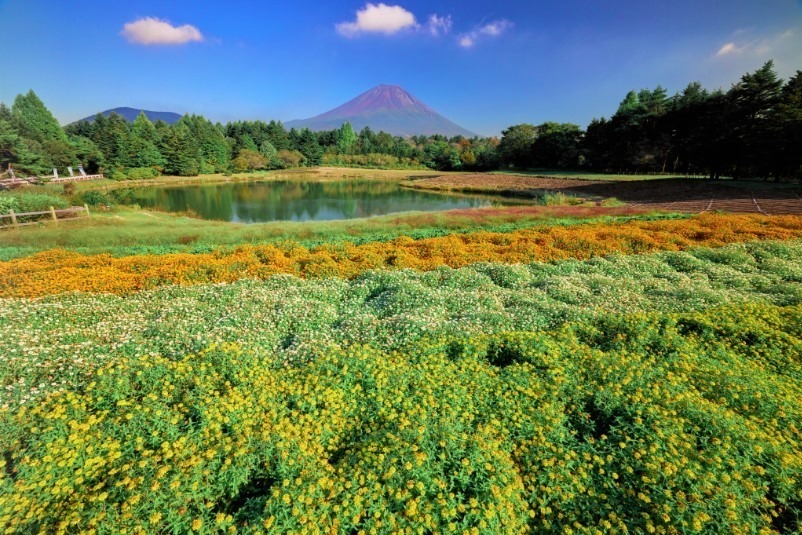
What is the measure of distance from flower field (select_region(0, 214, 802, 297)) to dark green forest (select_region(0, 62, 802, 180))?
97.9 ft

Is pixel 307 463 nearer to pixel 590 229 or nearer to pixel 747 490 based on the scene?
pixel 747 490

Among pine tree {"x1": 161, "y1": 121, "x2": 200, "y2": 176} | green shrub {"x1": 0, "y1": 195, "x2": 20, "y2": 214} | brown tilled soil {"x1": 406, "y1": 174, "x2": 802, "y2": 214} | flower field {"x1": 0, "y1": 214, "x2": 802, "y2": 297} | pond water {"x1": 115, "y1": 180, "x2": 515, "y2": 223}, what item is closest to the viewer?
flower field {"x1": 0, "y1": 214, "x2": 802, "y2": 297}

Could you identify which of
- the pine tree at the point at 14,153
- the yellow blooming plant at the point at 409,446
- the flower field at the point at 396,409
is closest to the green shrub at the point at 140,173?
the pine tree at the point at 14,153

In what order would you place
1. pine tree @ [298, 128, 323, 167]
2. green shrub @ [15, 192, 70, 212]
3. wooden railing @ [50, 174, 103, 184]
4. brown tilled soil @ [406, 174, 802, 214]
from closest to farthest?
1. green shrub @ [15, 192, 70, 212]
2. brown tilled soil @ [406, 174, 802, 214]
3. wooden railing @ [50, 174, 103, 184]
4. pine tree @ [298, 128, 323, 167]

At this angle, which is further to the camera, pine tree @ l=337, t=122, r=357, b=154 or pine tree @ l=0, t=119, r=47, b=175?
pine tree @ l=337, t=122, r=357, b=154

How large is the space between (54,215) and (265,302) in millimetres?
25947

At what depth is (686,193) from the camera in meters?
40.0

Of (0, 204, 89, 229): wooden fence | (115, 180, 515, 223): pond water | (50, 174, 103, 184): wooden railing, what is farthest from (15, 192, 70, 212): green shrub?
(50, 174, 103, 184): wooden railing

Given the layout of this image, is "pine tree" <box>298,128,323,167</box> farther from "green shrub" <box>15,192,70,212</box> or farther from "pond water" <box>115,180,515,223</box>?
"green shrub" <box>15,192,70,212</box>

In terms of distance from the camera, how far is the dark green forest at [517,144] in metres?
41.8

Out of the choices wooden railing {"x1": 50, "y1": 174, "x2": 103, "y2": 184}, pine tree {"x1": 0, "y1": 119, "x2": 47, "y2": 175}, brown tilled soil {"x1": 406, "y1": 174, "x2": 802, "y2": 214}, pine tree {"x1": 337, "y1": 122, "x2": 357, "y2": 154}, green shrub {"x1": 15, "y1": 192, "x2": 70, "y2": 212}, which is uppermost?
pine tree {"x1": 337, "y1": 122, "x2": 357, "y2": 154}

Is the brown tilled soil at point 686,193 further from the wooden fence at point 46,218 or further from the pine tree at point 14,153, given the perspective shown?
the pine tree at point 14,153

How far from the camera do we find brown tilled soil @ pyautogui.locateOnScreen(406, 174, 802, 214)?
30.2 m

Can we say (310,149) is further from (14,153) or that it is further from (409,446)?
(409,446)
